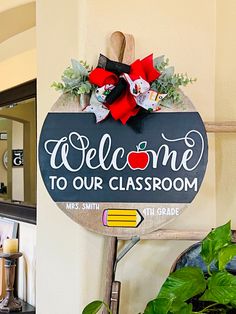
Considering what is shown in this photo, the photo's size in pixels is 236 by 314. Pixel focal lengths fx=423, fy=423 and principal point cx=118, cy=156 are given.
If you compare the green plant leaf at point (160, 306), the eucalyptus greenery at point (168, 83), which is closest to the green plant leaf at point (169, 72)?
the eucalyptus greenery at point (168, 83)

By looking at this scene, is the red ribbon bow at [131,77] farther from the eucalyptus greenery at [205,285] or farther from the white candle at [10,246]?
the white candle at [10,246]

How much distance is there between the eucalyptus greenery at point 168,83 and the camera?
1.33m

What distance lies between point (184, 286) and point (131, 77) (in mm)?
628

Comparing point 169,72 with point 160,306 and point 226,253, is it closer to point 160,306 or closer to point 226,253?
point 226,253

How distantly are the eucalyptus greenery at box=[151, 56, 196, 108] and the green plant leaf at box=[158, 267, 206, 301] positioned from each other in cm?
52

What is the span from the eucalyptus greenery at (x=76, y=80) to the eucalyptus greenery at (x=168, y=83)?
0.21 meters

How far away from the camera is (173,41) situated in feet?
4.79

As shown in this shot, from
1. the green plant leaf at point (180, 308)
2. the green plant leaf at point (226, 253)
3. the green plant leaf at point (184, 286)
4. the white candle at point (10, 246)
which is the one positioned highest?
the green plant leaf at point (226, 253)

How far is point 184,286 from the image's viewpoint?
3.64 ft

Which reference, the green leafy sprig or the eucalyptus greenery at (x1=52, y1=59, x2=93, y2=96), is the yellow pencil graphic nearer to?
the green leafy sprig

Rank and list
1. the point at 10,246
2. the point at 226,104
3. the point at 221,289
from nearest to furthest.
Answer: the point at 221,289
the point at 226,104
the point at 10,246

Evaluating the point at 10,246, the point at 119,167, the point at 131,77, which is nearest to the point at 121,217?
the point at 119,167

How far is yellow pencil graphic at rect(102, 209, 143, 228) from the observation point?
1.33 m

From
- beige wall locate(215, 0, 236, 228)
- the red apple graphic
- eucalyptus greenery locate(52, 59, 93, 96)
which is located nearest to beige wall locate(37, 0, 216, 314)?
beige wall locate(215, 0, 236, 228)
